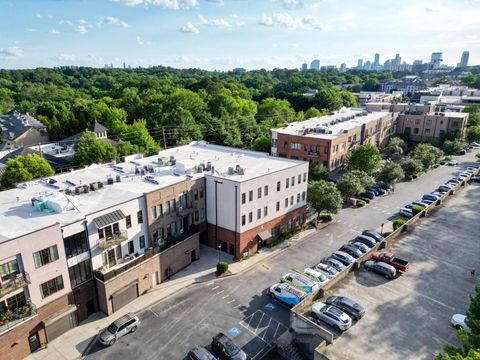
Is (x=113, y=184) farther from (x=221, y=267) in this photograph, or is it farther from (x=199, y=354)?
(x=199, y=354)

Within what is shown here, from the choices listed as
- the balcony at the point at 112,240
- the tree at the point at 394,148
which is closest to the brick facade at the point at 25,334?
the balcony at the point at 112,240

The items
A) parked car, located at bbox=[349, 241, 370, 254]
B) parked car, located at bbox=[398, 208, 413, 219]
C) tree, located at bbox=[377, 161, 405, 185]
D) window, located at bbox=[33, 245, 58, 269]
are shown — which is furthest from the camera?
tree, located at bbox=[377, 161, 405, 185]

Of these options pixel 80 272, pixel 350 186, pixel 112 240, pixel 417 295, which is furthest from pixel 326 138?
pixel 80 272

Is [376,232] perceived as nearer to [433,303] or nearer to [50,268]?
[433,303]

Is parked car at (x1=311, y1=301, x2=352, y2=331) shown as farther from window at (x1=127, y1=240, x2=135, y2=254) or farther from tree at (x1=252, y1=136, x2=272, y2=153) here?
tree at (x1=252, y1=136, x2=272, y2=153)

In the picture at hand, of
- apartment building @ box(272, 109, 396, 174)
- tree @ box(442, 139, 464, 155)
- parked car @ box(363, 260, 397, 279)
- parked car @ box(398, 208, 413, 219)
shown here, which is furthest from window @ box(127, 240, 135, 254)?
tree @ box(442, 139, 464, 155)

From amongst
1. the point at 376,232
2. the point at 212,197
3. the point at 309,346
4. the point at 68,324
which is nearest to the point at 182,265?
the point at 212,197
